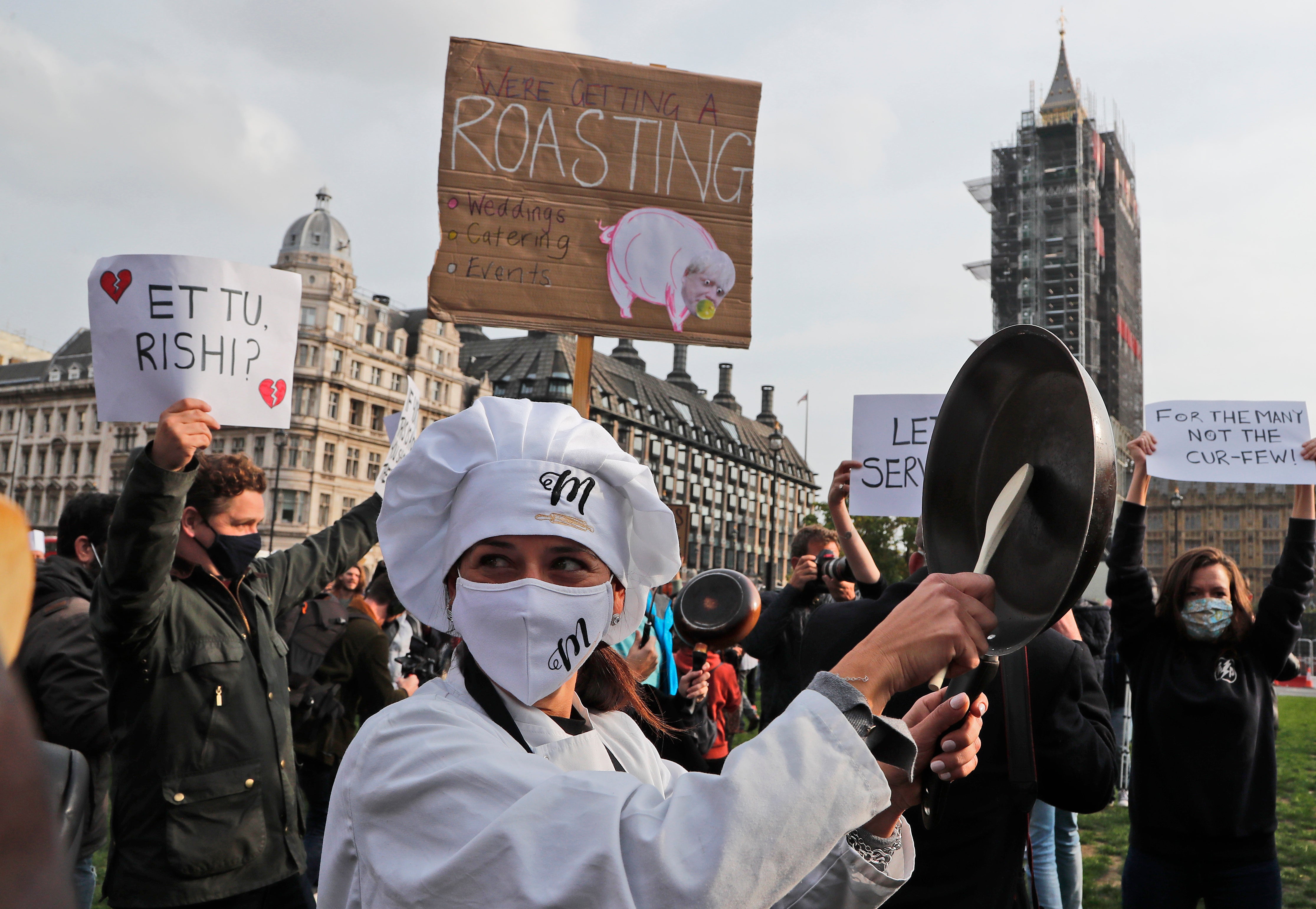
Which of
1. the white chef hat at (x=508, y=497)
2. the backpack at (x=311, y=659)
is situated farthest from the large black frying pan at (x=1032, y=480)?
the backpack at (x=311, y=659)


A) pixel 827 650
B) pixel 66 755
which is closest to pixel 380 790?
pixel 66 755

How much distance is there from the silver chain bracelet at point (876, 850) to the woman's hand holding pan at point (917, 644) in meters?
0.30

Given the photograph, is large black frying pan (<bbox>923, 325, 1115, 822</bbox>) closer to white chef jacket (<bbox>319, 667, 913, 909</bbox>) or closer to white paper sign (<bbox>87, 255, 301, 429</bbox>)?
white chef jacket (<bbox>319, 667, 913, 909</bbox>)

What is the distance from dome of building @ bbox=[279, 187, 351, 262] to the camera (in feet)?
253

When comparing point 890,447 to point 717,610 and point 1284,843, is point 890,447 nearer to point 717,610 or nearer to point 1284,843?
point 717,610

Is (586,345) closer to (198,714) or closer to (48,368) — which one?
(198,714)

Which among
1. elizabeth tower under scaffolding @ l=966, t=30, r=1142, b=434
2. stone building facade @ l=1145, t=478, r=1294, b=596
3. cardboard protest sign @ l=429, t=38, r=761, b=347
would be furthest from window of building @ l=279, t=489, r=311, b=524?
stone building facade @ l=1145, t=478, r=1294, b=596

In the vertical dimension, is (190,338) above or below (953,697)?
above

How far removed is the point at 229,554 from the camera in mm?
3641

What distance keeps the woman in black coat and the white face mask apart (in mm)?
3030

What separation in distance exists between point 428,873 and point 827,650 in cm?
204

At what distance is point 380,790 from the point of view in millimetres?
1473

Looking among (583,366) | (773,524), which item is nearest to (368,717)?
(583,366)

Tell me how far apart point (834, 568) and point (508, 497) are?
450cm
